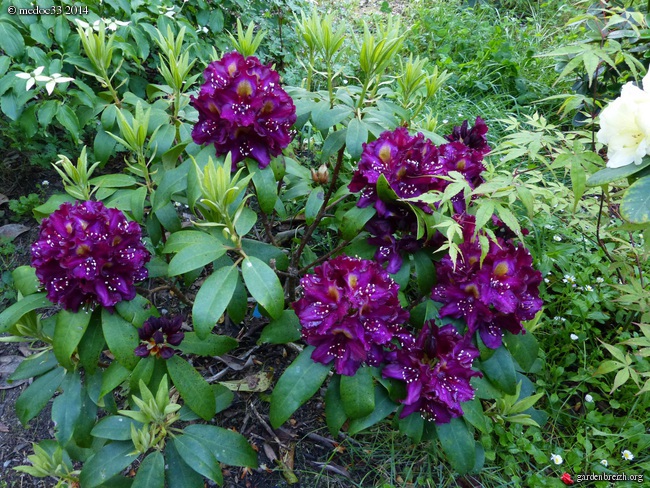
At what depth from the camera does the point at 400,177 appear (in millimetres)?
1630

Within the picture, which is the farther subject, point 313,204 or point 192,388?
point 313,204

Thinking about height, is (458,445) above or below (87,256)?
below

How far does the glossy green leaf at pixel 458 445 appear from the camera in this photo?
5.49 feet

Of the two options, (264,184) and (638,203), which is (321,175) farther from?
(638,203)

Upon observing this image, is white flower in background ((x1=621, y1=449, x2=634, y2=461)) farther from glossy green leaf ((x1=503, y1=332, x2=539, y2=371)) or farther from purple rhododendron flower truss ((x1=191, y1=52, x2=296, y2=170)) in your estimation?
purple rhododendron flower truss ((x1=191, y1=52, x2=296, y2=170))

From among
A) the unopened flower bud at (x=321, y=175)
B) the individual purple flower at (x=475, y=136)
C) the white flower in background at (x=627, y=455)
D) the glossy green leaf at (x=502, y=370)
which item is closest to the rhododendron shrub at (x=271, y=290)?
the glossy green leaf at (x=502, y=370)

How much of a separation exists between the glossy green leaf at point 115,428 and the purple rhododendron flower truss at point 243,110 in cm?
98

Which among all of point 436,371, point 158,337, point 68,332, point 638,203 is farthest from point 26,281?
point 638,203

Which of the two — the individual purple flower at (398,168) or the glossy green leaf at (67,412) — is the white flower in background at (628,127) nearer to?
the individual purple flower at (398,168)

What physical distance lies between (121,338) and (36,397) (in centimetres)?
45

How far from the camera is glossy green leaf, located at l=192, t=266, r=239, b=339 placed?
147cm

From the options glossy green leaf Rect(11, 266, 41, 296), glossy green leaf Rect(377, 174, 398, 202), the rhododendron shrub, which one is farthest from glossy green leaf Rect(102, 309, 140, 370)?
glossy green leaf Rect(377, 174, 398, 202)

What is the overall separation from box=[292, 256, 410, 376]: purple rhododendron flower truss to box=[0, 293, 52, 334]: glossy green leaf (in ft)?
2.85

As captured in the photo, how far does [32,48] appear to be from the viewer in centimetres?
242
